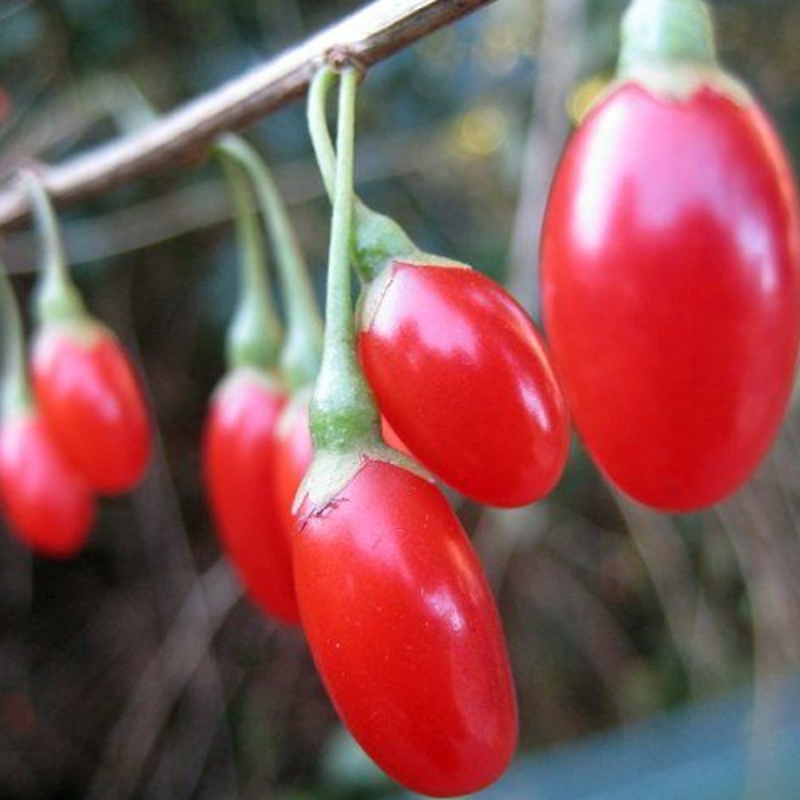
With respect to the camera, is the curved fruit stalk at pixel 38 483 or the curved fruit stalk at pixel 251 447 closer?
the curved fruit stalk at pixel 251 447

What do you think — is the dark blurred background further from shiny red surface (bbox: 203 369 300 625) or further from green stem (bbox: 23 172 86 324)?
shiny red surface (bbox: 203 369 300 625)

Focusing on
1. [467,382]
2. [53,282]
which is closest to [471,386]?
[467,382]

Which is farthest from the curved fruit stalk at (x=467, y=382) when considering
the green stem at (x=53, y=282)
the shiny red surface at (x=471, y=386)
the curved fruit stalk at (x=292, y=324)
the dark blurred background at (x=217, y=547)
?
the dark blurred background at (x=217, y=547)

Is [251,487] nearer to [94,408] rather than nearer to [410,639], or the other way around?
[94,408]

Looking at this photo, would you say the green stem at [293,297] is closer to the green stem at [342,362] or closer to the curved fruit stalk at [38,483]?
the green stem at [342,362]

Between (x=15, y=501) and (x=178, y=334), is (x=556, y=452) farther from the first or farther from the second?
(x=178, y=334)

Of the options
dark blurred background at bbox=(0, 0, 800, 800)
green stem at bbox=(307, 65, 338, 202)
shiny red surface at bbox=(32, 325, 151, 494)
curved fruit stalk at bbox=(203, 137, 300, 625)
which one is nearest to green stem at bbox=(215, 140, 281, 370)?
curved fruit stalk at bbox=(203, 137, 300, 625)
